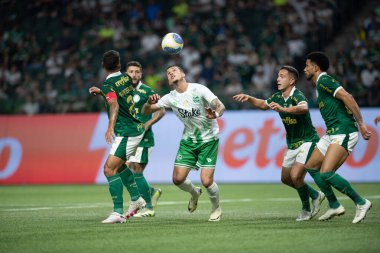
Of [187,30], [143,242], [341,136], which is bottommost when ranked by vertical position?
[143,242]

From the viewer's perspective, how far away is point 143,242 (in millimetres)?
9109

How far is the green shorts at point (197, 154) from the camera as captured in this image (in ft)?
39.9

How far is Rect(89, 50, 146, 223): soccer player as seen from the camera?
1168cm

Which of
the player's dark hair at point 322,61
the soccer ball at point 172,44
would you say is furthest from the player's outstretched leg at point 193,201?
the player's dark hair at point 322,61

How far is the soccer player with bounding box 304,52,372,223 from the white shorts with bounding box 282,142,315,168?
50cm

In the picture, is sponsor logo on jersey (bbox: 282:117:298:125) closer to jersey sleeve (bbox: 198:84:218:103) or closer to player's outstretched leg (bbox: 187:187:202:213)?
jersey sleeve (bbox: 198:84:218:103)

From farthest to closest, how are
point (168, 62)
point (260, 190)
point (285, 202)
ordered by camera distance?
point (168, 62)
point (260, 190)
point (285, 202)

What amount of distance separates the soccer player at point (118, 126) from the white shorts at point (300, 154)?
232cm

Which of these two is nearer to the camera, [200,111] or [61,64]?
[200,111]

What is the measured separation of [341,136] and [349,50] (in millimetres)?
13173

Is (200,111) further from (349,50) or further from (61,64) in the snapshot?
(61,64)

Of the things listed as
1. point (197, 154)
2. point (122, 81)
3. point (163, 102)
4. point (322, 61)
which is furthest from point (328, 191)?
point (122, 81)

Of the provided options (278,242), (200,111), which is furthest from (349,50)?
(278,242)

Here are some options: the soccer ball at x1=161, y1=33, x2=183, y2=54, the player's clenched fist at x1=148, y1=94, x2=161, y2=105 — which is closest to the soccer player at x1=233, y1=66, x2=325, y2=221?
the player's clenched fist at x1=148, y1=94, x2=161, y2=105
